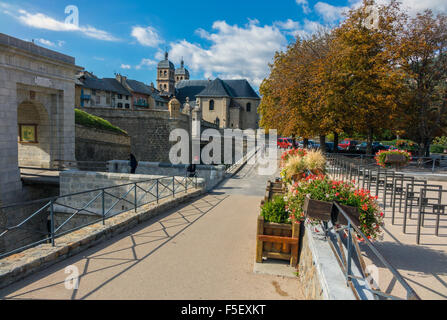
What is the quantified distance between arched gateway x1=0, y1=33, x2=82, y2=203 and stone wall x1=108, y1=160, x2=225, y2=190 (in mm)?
3345

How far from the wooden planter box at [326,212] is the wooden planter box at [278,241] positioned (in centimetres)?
69

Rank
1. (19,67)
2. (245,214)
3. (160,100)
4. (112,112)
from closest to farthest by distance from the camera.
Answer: (245,214) < (19,67) < (112,112) < (160,100)

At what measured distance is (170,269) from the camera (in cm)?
464

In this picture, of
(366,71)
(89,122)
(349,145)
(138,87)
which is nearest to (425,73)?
(366,71)

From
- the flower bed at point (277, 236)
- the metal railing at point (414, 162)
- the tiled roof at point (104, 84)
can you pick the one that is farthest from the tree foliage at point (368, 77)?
the tiled roof at point (104, 84)

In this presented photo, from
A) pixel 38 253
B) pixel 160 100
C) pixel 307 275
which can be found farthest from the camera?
pixel 160 100

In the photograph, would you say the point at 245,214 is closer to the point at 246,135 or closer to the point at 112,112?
the point at 112,112

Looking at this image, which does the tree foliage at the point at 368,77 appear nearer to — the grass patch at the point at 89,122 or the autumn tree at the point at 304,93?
the autumn tree at the point at 304,93

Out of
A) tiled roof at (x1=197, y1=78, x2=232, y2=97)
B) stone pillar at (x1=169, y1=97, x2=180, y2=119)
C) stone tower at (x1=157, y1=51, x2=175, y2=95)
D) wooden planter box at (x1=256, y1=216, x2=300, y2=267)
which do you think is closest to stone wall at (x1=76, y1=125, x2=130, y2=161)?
stone pillar at (x1=169, y1=97, x2=180, y2=119)

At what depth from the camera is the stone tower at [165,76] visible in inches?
2992

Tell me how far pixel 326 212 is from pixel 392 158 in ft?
30.7

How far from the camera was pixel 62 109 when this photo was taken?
15.5m
